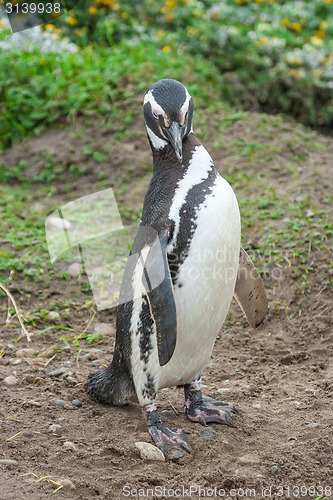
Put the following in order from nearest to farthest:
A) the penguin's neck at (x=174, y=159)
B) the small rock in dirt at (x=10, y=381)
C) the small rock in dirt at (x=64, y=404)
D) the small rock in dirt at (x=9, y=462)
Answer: the small rock in dirt at (x=9, y=462) → the penguin's neck at (x=174, y=159) → the small rock in dirt at (x=64, y=404) → the small rock in dirt at (x=10, y=381)

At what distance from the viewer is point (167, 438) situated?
2.94m

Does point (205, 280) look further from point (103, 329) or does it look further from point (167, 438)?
point (103, 329)

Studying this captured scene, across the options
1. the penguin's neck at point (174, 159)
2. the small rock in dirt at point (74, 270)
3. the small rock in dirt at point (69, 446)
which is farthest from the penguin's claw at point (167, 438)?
the small rock in dirt at point (74, 270)

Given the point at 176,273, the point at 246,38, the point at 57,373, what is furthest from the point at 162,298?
the point at 246,38

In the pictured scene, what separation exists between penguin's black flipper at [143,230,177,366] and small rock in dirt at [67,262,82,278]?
6.49 ft

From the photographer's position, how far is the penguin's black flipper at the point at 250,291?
3.38 m

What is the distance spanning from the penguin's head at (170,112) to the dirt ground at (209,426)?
1.33 meters

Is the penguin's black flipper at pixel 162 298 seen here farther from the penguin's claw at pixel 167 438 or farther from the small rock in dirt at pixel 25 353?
the small rock in dirt at pixel 25 353

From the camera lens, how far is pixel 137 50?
23.0ft

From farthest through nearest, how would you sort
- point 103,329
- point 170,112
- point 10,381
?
point 103,329
point 10,381
point 170,112

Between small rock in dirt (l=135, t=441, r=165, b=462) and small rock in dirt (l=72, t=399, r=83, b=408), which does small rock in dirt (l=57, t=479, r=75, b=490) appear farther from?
small rock in dirt (l=72, t=399, r=83, b=408)

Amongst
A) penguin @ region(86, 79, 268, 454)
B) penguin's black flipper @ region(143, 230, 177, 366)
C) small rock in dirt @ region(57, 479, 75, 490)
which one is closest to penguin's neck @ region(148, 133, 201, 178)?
penguin @ region(86, 79, 268, 454)

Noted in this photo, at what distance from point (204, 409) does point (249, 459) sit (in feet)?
1.39

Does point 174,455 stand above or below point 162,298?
below
